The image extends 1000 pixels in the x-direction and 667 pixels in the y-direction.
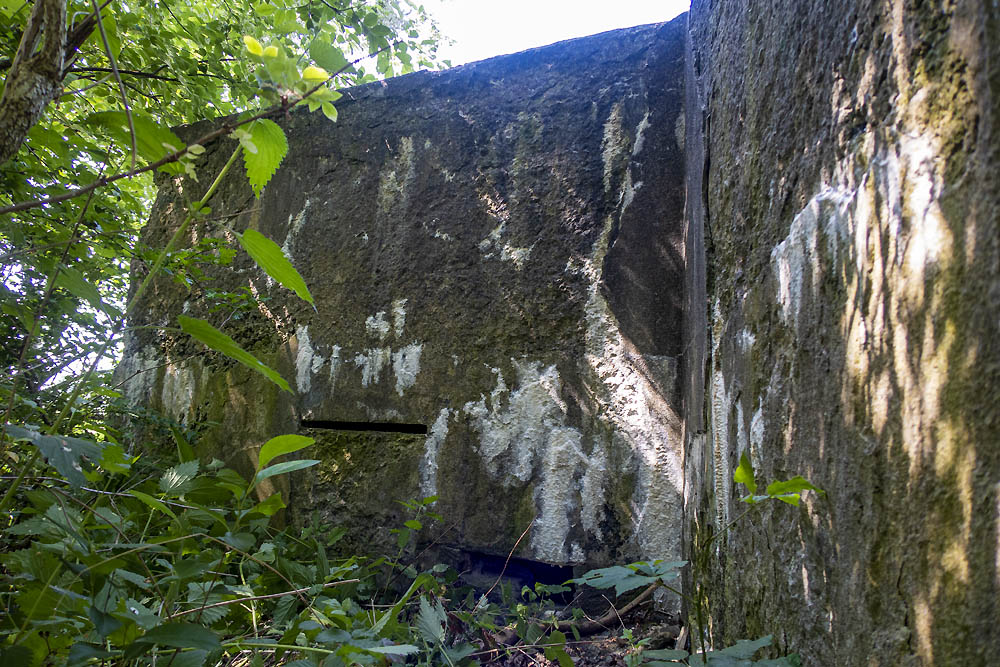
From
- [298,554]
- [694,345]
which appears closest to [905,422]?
[694,345]

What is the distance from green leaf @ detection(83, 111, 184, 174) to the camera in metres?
0.81

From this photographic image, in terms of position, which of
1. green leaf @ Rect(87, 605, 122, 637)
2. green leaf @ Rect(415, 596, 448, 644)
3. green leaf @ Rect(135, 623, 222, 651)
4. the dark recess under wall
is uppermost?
the dark recess under wall

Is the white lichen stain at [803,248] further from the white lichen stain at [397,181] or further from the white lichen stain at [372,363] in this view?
the white lichen stain at [397,181]

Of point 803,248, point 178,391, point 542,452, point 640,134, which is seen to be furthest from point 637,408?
point 178,391

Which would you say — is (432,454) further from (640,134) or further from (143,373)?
(143,373)

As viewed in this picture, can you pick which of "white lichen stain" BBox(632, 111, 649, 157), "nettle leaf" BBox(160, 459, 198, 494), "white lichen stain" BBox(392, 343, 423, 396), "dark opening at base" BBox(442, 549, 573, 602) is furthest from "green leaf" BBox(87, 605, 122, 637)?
"white lichen stain" BBox(632, 111, 649, 157)

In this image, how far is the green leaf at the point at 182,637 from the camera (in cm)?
84

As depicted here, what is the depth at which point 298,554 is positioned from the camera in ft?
7.80

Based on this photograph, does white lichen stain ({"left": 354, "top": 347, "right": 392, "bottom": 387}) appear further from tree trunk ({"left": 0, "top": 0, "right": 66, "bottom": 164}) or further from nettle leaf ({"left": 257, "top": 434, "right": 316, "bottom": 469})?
tree trunk ({"left": 0, "top": 0, "right": 66, "bottom": 164})

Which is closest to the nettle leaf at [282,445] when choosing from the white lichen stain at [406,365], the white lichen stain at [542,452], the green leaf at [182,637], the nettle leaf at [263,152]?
the green leaf at [182,637]

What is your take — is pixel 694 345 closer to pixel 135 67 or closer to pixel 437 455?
pixel 437 455

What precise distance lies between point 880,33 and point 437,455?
193 centimetres

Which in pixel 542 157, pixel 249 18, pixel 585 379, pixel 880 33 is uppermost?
pixel 249 18

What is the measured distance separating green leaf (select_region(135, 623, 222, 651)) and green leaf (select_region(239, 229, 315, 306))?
0.47m
